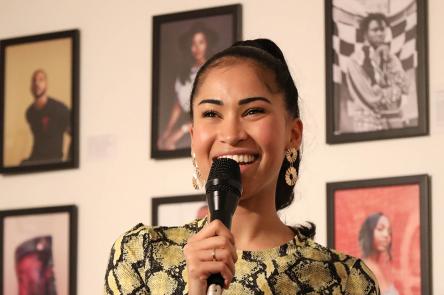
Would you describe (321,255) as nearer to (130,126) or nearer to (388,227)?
(388,227)

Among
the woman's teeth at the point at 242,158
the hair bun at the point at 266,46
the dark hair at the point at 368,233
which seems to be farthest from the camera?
the dark hair at the point at 368,233

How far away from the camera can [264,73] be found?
1915 millimetres

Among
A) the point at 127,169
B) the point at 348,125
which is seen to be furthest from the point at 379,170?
the point at 127,169

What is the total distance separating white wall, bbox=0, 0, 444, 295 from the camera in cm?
376

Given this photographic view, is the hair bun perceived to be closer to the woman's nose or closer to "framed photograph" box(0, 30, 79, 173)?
the woman's nose

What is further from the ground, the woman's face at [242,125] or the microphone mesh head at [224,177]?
the woman's face at [242,125]

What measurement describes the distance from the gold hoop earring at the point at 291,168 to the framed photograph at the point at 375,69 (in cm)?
167

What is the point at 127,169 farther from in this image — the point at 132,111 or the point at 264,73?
the point at 264,73

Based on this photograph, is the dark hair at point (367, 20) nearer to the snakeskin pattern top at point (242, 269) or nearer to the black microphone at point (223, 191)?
the snakeskin pattern top at point (242, 269)

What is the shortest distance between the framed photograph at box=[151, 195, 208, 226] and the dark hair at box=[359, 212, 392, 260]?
0.61 meters

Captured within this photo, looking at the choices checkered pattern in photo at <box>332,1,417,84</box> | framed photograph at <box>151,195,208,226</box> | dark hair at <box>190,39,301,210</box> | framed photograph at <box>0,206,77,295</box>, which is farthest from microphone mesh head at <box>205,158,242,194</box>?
framed photograph at <box>0,206,77,295</box>

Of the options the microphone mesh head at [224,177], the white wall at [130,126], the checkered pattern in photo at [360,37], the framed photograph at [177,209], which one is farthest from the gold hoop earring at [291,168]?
the framed photograph at [177,209]

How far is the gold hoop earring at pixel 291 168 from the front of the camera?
77.9 inches

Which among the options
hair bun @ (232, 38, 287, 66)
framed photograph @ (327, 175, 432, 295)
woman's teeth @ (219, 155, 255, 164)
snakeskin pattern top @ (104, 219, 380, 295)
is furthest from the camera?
framed photograph @ (327, 175, 432, 295)
